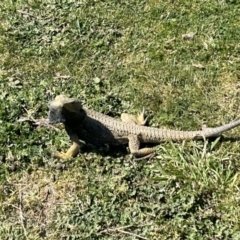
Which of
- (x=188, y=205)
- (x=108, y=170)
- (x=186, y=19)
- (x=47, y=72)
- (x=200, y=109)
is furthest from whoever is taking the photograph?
(x=186, y=19)

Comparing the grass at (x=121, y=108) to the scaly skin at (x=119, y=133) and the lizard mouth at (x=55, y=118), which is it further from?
the lizard mouth at (x=55, y=118)

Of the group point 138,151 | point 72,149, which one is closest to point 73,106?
point 72,149

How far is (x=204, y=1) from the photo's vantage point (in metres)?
7.98

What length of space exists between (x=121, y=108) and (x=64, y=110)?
3.53 feet

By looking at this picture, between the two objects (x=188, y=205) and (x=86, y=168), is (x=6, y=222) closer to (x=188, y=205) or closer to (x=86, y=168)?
(x=86, y=168)

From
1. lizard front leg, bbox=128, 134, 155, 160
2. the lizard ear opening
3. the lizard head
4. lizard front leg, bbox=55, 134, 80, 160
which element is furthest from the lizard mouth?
lizard front leg, bbox=128, 134, 155, 160

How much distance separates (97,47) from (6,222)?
2637 millimetres

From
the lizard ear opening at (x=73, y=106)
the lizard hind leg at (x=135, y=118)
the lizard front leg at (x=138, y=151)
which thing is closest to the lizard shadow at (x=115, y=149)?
the lizard front leg at (x=138, y=151)

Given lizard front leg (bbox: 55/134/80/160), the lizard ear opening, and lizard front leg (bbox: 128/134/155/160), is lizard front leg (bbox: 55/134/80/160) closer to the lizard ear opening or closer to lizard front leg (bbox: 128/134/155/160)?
the lizard ear opening

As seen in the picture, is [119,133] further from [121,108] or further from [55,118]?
[55,118]

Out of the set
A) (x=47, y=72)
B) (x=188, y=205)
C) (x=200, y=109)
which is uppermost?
(x=47, y=72)

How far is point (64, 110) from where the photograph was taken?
5.79 m

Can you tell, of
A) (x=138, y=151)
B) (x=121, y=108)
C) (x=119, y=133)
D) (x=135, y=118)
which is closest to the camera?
(x=138, y=151)

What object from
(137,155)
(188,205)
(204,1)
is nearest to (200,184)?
(188,205)
